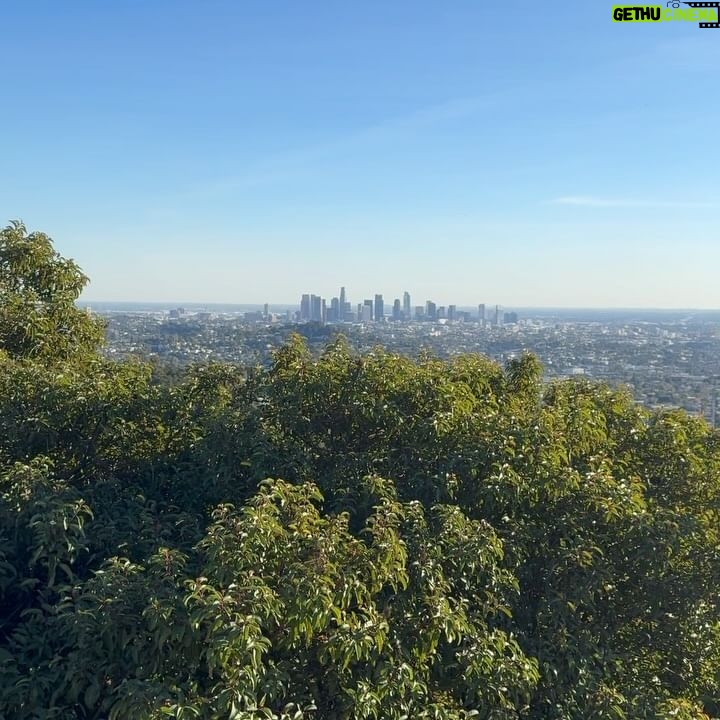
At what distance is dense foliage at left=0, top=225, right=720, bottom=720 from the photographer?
4.12 m

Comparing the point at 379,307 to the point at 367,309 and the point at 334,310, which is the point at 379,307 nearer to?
the point at 367,309

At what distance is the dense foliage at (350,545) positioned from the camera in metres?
4.12

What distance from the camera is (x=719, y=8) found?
8.61 meters

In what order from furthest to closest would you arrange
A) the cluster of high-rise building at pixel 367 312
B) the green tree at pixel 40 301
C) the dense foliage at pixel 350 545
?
the cluster of high-rise building at pixel 367 312 < the green tree at pixel 40 301 < the dense foliage at pixel 350 545

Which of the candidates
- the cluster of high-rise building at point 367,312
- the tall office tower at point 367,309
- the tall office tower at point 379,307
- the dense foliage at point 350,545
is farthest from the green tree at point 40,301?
the tall office tower at point 379,307

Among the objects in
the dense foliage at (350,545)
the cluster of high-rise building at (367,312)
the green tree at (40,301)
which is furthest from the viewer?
the cluster of high-rise building at (367,312)

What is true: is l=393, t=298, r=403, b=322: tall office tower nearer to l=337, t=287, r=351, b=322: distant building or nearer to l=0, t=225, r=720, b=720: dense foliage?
l=337, t=287, r=351, b=322: distant building

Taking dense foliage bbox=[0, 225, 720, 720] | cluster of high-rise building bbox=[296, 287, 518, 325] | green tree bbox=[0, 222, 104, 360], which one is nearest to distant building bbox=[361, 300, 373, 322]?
cluster of high-rise building bbox=[296, 287, 518, 325]

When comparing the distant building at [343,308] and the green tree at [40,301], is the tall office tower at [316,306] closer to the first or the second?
the distant building at [343,308]

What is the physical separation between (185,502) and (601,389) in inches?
211

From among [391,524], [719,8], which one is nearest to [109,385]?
[391,524]

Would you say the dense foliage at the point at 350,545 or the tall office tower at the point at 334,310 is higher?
the tall office tower at the point at 334,310

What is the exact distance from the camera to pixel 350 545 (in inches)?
180

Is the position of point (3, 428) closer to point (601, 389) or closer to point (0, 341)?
point (0, 341)
